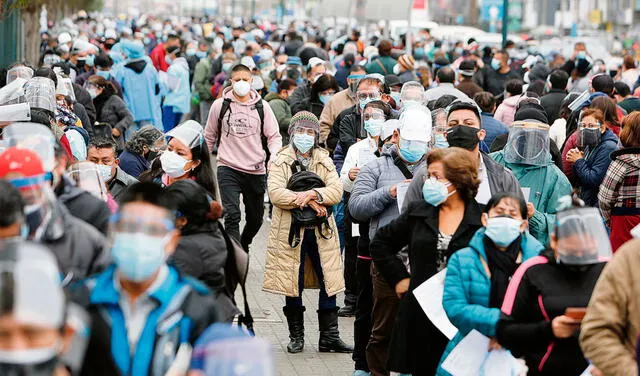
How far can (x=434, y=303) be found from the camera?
23.4 feet

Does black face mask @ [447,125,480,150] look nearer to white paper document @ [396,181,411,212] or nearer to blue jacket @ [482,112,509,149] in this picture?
white paper document @ [396,181,411,212]

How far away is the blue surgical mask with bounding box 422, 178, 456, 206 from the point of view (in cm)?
716

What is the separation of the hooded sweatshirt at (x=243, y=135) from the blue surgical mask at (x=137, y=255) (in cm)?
763

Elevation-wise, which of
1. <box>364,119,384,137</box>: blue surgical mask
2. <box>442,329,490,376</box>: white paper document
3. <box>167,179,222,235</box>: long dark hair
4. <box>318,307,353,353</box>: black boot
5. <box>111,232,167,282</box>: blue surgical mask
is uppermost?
<box>111,232,167,282</box>: blue surgical mask

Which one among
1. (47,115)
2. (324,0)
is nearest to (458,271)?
(47,115)

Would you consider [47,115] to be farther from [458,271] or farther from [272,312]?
[458,271]

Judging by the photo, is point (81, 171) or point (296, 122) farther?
point (296, 122)

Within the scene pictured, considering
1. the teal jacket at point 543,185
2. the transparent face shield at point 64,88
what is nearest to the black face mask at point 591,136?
the teal jacket at point 543,185

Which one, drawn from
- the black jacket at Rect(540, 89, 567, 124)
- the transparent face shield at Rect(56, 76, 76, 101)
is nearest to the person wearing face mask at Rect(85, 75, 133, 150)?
the transparent face shield at Rect(56, 76, 76, 101)

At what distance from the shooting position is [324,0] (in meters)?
37.7

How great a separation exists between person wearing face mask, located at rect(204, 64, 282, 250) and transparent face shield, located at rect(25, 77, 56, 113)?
1.91 m

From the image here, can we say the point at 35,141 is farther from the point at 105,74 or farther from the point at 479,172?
the point at 105,74

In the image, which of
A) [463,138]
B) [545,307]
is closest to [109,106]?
[463,138]

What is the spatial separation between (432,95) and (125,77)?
5367mm
